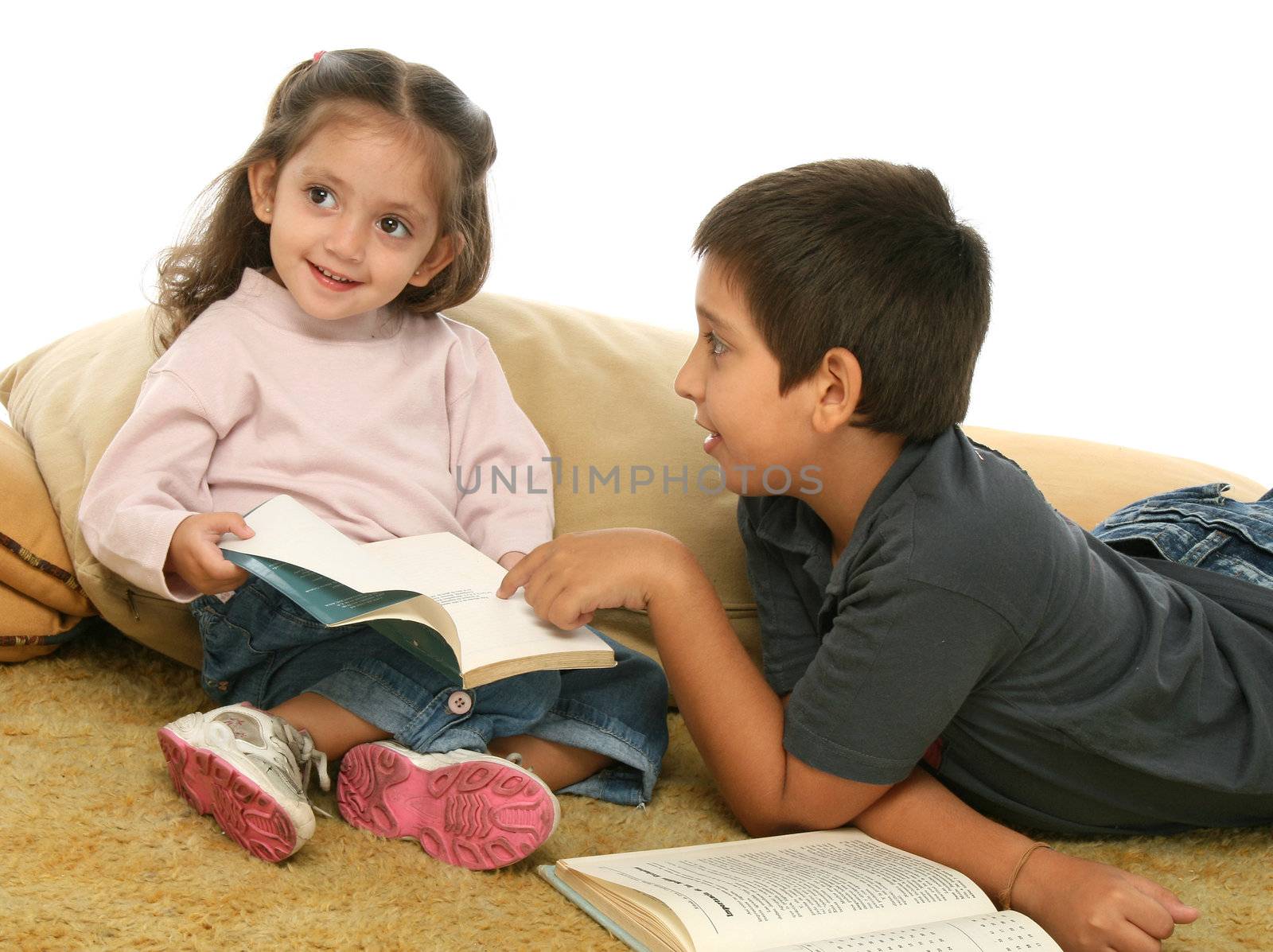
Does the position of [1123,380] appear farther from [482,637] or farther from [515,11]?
[482,637]

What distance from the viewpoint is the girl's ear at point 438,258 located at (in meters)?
1.38

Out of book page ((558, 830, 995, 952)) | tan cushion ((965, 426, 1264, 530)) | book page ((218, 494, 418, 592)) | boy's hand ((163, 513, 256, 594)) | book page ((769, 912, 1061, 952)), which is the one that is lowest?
book page ((558, 830, 995, 952))

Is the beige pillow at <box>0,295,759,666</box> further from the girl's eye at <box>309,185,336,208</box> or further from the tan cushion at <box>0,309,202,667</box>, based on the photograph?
the girl's eye at <box>309,185,336,208</box>

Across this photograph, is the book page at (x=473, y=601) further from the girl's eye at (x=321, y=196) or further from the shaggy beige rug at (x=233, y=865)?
the girl's eye at (x=321, y=196)

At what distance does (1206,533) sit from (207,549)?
1019mm

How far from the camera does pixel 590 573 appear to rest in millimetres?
1128

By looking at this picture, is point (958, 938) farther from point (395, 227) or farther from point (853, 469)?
point (395, 227)

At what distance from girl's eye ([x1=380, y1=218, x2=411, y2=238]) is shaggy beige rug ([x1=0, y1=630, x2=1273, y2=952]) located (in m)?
0.54

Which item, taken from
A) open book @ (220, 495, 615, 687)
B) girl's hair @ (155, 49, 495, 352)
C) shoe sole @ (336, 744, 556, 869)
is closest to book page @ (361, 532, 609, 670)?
open book @ (220, 495, 615, 687)

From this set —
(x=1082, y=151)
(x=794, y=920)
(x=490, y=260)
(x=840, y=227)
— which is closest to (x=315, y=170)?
(x=490, y=260)

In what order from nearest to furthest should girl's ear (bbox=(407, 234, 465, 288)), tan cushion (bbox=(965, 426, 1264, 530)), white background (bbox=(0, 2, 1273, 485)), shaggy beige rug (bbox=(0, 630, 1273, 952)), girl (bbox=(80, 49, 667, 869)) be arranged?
shaggy beige rug (bbox=(0, 630, 1273, 952)), girl (bbox=(80, 49, 667, 869)), girl's ear (bbox=(407, 234, 465, 288)), tan cushion (bbox=(965, 426, 1264, 530)), white background (bbox=(0, 2, 1273, 485))

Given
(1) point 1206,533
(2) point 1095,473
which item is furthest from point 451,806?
(2) point 1095,473

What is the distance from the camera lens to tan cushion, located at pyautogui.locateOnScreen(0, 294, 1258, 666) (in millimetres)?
1329

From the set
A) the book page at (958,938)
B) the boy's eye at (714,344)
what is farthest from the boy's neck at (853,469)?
the book page at (958,938)
